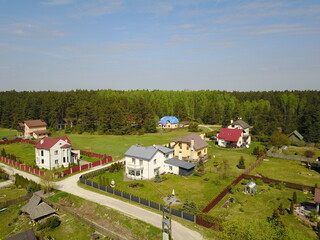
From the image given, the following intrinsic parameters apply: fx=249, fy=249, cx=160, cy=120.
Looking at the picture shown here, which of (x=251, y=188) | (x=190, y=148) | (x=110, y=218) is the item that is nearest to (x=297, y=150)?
(x=190, y=148)

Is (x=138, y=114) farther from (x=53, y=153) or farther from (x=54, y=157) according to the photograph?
(x=53, y=153)

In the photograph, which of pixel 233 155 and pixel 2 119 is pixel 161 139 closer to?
pixel 233 155

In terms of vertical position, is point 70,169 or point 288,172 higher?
point 70,169

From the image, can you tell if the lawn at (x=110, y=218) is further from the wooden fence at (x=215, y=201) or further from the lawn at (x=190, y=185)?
the lawn at (x=190, y=185)

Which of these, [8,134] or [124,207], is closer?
[124,207]

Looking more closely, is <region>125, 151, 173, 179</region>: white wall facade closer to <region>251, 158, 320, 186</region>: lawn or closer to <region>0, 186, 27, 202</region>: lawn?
<region>0, 186, 27, 202</region>: lawn

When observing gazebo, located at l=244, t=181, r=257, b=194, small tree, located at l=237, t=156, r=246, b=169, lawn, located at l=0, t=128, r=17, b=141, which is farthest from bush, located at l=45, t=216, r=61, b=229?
lawn, located at l=0, t=128, r=17, b=141

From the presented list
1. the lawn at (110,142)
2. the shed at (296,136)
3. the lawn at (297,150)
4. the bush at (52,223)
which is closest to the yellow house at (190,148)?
the lawn at (110,142)
